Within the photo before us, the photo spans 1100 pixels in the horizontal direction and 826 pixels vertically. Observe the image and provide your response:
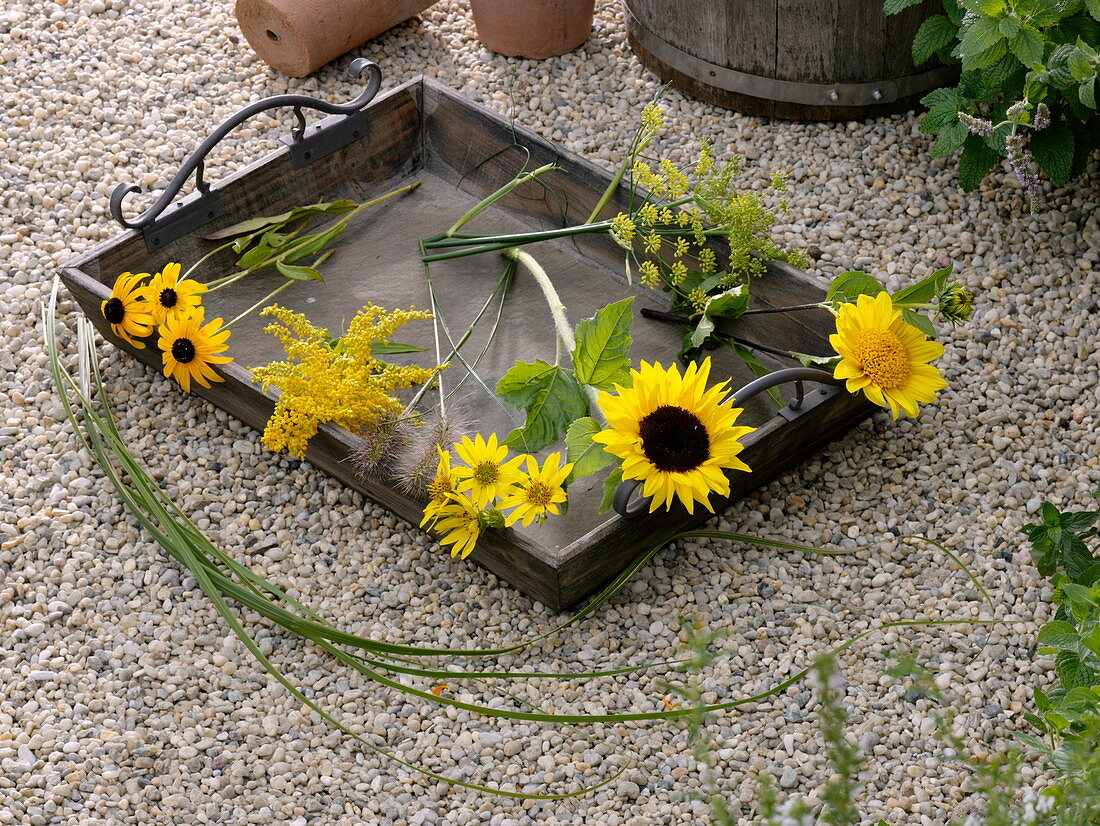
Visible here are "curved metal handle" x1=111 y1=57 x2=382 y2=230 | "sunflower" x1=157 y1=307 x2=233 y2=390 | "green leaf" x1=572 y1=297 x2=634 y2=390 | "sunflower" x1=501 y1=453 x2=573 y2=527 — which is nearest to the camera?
"sunflower" x1=501 y1=453 x2=573 y2=527

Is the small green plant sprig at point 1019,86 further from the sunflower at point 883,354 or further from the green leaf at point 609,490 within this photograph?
the green leaf at point 609,490

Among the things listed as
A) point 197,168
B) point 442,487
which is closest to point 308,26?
point 197,168

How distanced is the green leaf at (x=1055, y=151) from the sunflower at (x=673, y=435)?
116 centimetres

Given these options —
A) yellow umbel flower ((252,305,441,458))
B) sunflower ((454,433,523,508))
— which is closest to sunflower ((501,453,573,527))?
sunflower ((454,433,523,508))

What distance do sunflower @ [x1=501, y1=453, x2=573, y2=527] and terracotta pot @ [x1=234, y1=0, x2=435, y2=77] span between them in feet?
5.92

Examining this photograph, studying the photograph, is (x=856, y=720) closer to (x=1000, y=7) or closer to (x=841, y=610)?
(x=841, y=610)

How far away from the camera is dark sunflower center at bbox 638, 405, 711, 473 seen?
2.01m

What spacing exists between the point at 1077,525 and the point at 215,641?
4.91 ft

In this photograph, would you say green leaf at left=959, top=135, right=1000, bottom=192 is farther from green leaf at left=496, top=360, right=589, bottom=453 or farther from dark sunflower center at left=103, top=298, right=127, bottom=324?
dark sunflower center at left=103, top=298, right=127, bottom=324

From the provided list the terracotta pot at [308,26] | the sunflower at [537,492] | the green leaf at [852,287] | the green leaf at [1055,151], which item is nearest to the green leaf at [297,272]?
the sunflower at [537,492]

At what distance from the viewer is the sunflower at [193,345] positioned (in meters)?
2.38

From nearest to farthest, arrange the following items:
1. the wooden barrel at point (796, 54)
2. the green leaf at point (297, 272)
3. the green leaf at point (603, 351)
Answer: the green leaf at point (603, 351) < the green leaf at point (297, 272) < the wooden barrel at point (796, 54)

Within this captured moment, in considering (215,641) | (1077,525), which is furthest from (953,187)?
(215,641)

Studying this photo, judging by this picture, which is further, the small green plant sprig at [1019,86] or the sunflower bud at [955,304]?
the small green plant sprig at [1019,86]
